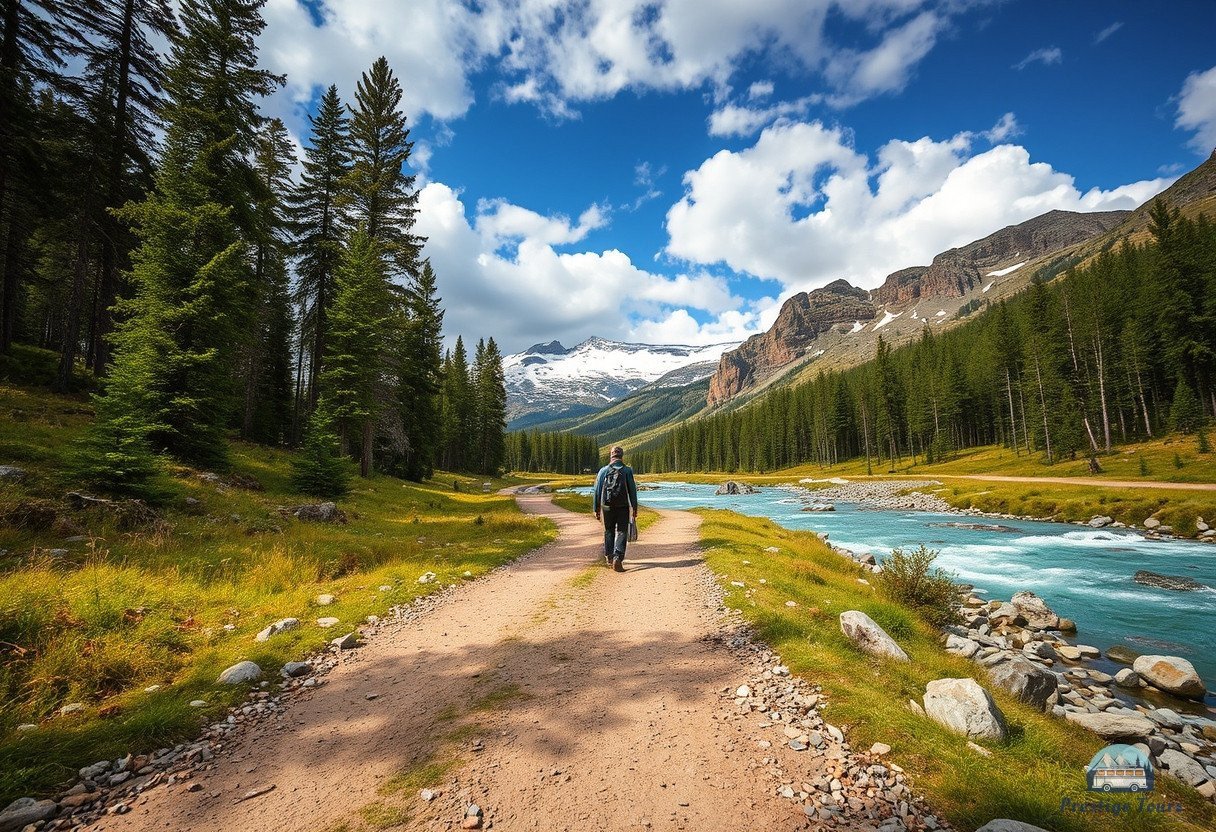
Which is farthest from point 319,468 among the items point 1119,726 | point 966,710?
point 1119,726

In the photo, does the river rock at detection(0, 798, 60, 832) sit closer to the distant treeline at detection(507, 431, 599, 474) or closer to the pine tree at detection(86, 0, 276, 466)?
the pine tree at detection(86, 0, 276, 466)

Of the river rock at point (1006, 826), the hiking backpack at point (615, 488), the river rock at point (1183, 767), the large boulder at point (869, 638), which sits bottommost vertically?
the river rock at point (1183, 767)

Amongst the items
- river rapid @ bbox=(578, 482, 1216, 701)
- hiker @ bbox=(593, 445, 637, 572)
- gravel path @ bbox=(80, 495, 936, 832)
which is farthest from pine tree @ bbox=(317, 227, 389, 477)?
river rapid @ bbox=(578, 482, 1216, 701)

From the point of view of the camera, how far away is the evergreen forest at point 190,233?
663 inches

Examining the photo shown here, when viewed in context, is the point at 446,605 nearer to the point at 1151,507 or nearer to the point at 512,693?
the point at 512,693

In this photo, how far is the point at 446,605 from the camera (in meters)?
9.47

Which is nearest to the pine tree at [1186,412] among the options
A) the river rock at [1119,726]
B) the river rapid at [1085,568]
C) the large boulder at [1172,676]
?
the river rapid at [1085,568]

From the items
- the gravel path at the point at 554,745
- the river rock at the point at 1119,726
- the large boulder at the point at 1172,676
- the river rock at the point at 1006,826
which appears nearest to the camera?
the river rock at the point at 1006,826

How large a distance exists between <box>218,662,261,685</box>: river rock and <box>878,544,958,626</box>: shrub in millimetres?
12981

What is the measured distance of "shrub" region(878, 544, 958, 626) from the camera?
11.1m

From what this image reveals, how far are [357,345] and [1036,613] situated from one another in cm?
3274

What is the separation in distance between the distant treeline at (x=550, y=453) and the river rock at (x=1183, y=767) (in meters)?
118

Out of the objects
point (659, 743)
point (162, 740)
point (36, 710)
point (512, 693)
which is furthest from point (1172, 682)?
point (36, 710)

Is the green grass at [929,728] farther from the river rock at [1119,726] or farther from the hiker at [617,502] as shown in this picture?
the hiker at [617,502]
